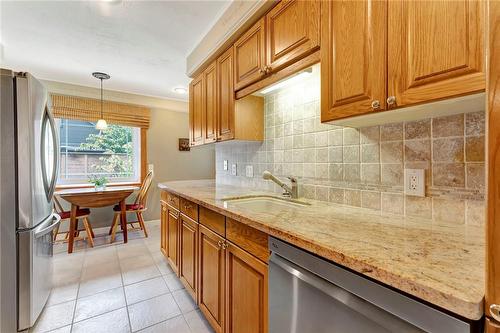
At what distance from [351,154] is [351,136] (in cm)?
11

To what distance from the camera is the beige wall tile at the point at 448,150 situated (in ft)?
3.01

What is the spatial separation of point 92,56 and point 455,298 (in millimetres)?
3584

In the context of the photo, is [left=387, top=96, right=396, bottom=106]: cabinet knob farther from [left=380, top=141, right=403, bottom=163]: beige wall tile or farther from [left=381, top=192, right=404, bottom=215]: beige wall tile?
[left=381, top=192, right=404, bottom=215]: beige wall tile

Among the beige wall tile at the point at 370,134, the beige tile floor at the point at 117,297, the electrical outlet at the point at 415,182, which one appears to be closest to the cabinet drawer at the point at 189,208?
the beige tile floor at the point at 117,297

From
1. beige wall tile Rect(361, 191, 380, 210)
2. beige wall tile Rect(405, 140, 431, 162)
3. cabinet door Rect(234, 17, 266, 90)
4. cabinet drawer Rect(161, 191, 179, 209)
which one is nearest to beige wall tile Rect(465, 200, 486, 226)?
beige wall tile Rect(405, 140, 431, 162)

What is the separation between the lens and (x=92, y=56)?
2688 mm

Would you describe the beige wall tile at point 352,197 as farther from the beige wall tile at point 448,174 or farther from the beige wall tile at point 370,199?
the beige wall tile at point 448,174

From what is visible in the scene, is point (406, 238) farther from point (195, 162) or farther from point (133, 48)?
point (195, 162)

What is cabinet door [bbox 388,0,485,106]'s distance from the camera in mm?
674

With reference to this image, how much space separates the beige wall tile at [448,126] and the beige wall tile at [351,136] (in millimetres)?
361

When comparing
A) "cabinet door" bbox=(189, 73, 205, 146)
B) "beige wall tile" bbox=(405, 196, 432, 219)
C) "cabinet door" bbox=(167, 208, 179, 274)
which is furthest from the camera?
"cabinet door" bbox=(189, 73, 205, 146)

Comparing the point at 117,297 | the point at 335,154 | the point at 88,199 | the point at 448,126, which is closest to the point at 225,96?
the point at 335,154

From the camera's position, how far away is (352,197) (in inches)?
51.5

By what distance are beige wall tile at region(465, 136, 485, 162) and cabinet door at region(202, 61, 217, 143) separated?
1.79 meters
